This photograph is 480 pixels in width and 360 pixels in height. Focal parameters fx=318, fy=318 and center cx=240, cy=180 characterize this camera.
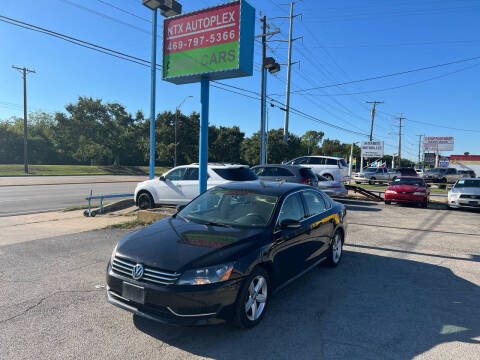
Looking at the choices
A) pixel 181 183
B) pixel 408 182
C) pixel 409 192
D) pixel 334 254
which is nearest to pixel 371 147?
pixel 408 182

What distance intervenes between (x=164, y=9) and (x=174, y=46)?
3376 mm

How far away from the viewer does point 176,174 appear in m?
10.7

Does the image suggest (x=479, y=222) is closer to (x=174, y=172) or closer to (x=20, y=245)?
(x=174, y=172)

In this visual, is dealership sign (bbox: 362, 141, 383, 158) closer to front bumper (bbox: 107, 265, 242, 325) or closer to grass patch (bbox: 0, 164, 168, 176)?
grass patch (bbox: 0, 164, 168, 176)

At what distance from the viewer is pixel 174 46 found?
8812mm

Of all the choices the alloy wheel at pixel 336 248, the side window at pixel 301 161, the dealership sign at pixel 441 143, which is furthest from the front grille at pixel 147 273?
the dealership sign at pixel 441 143

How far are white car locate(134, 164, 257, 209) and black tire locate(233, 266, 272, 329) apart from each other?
6391 mm

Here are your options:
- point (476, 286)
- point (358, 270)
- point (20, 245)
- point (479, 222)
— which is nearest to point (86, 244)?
A: point (20, 245)

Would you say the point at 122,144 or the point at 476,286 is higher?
the point at 122,144

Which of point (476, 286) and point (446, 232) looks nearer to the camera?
point (476, 286)

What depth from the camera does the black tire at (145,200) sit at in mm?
10898

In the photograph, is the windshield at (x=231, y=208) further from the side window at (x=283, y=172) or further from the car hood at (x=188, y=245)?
the side window at (x=283, y=172)

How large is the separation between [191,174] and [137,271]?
24.3 ft

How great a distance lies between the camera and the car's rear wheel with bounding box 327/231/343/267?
17.8 feet
